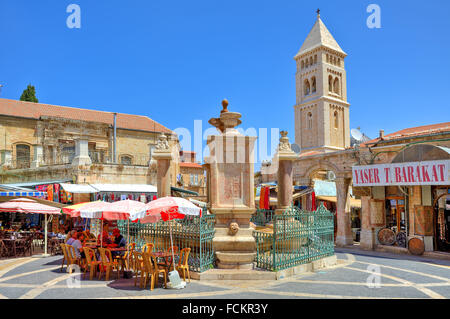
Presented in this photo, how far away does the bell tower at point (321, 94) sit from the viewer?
59.8 meters

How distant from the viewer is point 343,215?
18312mm

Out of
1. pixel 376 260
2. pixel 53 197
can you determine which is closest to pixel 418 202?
pixel 376 260

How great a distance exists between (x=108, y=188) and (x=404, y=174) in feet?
53.2

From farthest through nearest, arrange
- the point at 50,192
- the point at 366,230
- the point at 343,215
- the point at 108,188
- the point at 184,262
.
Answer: the point at 108,188
the point at 50,192
the point at 343,215
the point at 366,230
the point at 184,262

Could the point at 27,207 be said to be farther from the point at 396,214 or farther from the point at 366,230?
the point at 396,214

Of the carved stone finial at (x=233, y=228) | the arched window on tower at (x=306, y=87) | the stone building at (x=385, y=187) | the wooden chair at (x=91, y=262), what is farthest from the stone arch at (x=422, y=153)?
the arched window on tower at (x=306, y=87)

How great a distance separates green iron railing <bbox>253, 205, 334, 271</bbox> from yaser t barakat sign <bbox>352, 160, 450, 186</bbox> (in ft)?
15.1

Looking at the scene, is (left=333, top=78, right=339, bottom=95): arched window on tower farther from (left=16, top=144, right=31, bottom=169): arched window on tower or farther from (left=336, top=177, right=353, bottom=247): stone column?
(left=16, top=144, right=31, bottom=169): arched window on tower

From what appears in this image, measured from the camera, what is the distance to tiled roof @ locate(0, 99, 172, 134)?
31.2 m

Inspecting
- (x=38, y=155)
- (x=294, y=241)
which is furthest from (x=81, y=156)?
(x=294, y=241)

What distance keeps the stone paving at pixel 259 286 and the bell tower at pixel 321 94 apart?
50740 mm

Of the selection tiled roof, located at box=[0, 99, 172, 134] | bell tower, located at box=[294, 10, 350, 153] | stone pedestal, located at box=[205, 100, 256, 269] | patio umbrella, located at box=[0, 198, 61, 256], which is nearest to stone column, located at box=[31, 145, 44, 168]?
tiled roof, located at box=[0, 99, 172, 134]
